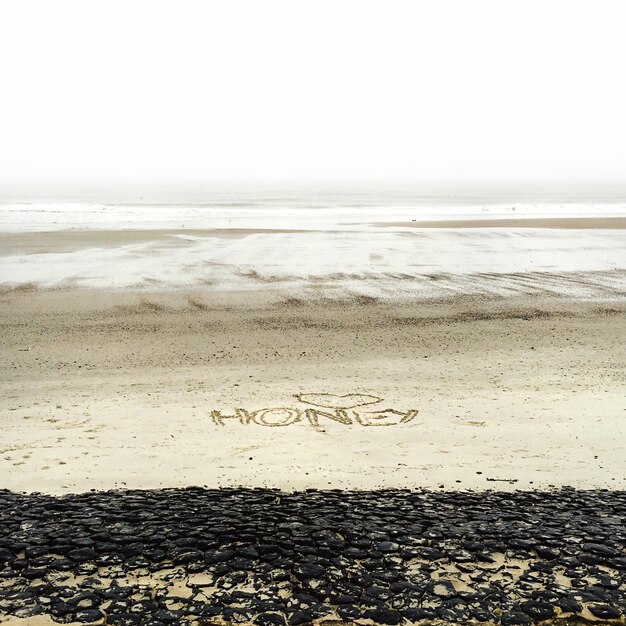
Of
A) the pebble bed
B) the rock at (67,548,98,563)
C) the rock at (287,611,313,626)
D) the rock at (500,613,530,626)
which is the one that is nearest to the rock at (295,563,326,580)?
the pebble bed

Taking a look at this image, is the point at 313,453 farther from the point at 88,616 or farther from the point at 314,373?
the point at 88,616

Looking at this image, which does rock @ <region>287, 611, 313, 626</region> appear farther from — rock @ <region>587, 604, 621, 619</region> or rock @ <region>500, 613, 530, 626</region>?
rock @ <region>587, 604, 621, 619</region>

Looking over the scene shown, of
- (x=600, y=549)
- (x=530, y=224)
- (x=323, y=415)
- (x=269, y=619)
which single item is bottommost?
(x=269, y=619)

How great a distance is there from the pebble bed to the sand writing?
1.84 m

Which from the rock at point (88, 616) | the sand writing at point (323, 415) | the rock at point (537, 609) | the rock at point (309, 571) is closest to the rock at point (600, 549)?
the rock at point (537, 609)

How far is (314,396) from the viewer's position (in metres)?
8.66

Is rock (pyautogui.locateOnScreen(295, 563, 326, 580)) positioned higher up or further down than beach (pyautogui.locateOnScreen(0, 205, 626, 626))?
further down

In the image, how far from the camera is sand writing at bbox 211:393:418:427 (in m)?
7.77

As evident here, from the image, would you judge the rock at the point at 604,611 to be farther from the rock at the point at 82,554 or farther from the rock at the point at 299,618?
the rock at the point at 82,554

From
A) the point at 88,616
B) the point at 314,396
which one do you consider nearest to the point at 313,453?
the point at 314,396

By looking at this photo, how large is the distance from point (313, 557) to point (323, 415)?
3195mm

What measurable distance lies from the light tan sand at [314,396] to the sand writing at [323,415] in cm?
3

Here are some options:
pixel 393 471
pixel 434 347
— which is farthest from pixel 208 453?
pixel 434 347

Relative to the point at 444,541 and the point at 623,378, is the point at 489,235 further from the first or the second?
the point at 444,541
